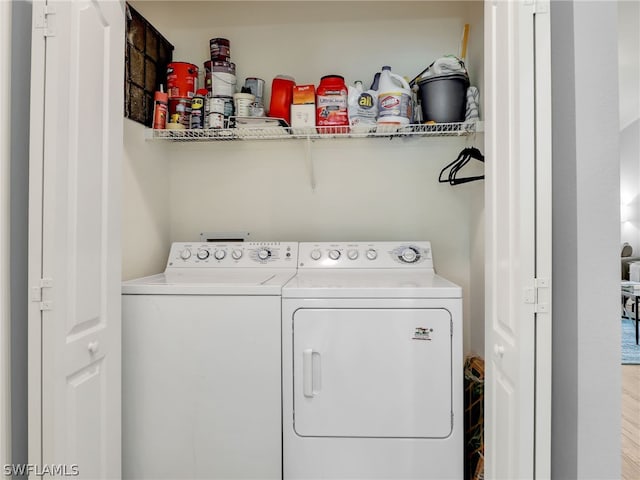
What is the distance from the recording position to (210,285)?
5.54ft

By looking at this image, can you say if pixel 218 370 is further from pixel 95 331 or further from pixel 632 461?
pixel 632 461

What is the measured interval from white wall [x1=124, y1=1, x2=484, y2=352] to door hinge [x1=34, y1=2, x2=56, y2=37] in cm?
117

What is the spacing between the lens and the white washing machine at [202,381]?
165cm

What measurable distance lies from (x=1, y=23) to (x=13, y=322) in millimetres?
869

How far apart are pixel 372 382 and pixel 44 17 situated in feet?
5.30

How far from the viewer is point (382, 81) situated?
212 cm

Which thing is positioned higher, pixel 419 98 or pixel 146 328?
pixel 419 98

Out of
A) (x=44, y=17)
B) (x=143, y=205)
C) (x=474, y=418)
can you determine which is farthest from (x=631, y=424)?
(x=44, y=17)

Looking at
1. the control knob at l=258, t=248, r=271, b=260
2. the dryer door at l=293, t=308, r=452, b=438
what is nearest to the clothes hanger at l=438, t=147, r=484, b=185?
the dryer door at l=293, t=308, r=452, b=438

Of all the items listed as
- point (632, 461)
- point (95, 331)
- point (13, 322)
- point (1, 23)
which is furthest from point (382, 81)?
point (632, 461)

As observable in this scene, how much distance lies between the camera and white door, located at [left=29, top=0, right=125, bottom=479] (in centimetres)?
117

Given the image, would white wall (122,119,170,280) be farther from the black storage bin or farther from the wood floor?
the wood floor

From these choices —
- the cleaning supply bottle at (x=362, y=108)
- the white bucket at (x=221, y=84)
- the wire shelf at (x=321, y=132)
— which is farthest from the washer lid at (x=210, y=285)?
the white bucket at (x=221, y=84)

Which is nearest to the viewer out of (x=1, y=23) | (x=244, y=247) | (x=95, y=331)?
(x=1, y=23)
